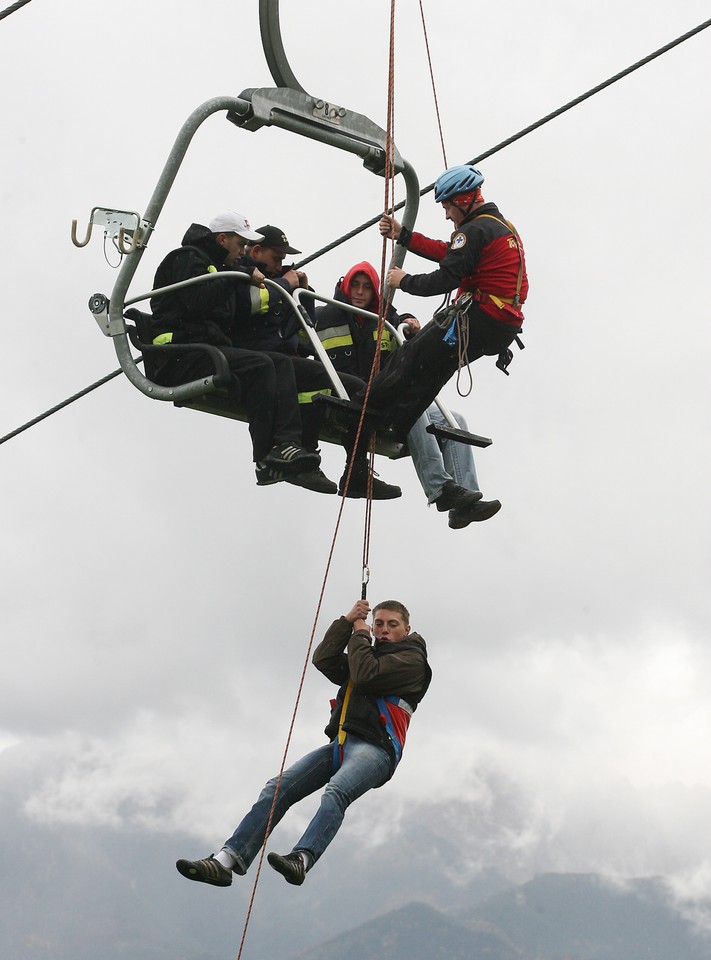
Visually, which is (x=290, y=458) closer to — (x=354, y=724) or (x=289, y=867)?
(x=354, y=724)

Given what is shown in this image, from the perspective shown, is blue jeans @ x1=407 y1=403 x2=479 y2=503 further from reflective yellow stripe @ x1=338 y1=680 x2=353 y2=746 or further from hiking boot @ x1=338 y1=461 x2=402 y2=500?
reflective yellow stripe @ x1=338 y1=680 x2=353 y2=746

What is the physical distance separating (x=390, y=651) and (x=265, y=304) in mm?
2472

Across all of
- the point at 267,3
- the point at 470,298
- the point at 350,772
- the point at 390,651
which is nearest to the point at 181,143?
the point at 267,3

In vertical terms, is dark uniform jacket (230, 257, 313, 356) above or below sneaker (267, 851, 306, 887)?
above

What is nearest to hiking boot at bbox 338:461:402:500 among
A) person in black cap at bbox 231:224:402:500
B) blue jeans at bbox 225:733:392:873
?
person in black cap at bbox 231:224:402:500

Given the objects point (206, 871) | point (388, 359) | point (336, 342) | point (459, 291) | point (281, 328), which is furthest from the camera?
point (336, 342)

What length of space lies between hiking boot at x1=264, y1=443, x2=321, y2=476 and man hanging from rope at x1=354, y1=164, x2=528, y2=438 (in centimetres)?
58

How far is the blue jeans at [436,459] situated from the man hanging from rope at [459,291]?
255mm

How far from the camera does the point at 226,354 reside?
9.72 metres

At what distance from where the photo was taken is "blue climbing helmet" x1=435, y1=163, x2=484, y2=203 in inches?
366

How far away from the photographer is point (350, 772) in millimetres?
9023

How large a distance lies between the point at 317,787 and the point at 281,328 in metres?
3.11

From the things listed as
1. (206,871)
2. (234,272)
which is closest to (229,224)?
(234,272)

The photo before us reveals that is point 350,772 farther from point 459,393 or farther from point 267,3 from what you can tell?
point 267,3
